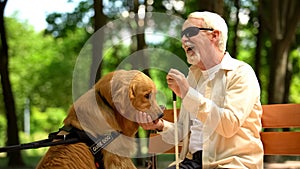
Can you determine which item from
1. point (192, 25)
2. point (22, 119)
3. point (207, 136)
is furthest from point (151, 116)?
point (22, 119)

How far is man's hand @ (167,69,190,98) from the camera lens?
356 cm

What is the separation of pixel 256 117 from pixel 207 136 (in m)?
0.37

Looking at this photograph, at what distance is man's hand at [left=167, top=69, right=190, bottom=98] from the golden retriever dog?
0.56m

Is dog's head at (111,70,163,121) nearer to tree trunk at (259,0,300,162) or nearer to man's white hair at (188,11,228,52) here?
man's white hair at (188,11,228,52)

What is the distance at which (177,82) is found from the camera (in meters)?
3.57

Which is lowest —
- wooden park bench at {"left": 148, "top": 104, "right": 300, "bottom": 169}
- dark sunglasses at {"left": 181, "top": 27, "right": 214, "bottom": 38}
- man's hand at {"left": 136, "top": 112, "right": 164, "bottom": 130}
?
wooden park bench at {"left": 148, "top": 104, "right": 300, "bottom": 169}

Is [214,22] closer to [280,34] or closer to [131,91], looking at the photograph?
[131,91]

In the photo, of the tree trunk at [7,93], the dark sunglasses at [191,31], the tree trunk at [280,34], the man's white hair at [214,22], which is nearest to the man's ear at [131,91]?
the dark sunglasses at [191,31]

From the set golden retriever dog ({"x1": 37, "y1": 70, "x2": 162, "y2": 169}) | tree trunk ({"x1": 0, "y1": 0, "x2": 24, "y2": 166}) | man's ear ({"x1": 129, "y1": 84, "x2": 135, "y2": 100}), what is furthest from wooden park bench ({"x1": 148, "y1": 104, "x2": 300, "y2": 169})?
tree trunk ({"x1": 0, "y1": 0, "x2": 24, "y2": 166})

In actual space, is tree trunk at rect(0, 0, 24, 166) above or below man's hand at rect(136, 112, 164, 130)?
below

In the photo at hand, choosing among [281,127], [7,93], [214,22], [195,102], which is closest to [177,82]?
[195,102]

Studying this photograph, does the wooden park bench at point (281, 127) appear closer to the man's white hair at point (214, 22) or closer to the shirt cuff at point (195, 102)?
the man's white hair at point (214, 22)

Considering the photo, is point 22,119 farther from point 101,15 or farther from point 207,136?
point 207,136

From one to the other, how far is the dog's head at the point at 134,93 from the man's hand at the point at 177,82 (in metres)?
0.55
